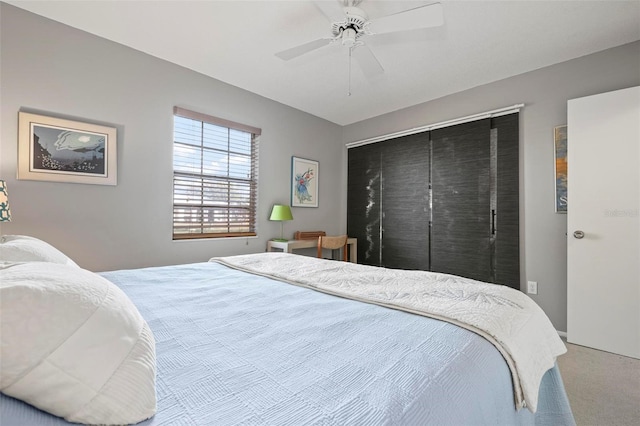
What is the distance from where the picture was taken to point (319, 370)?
74cm

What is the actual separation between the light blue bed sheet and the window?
6.77 feet

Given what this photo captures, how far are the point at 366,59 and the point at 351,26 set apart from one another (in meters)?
0.39

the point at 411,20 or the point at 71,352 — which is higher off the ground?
the point at 411,20

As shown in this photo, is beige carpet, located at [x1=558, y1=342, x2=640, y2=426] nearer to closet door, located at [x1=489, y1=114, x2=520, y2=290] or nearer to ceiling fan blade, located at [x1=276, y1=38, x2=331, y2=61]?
closet door, located at [x1=489, y1=114, x2=520, y2=290]

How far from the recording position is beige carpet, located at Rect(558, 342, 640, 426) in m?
1.64

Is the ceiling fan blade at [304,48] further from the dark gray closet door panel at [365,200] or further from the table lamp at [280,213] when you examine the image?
the dark gray closet door panel at [365,200]

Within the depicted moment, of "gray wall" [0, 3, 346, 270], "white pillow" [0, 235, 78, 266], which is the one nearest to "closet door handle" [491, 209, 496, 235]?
"gray wall" [0, 3, 346, 270]

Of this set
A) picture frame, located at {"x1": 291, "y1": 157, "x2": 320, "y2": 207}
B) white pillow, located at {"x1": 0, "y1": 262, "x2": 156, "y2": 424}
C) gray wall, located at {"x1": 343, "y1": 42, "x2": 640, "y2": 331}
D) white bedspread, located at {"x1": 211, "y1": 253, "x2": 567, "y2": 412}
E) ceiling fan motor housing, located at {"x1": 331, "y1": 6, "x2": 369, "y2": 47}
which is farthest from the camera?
picture frame, located at {"x1": 291, "y1": 157, "x2": 320, "y2": 207}

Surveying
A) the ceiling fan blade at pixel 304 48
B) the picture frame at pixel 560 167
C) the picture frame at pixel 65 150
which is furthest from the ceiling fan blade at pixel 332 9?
the picture frame at pixel 560 167

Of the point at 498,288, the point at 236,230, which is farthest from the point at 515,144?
the point at 236,230

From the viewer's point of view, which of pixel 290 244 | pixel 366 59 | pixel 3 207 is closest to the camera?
pixel 3 207

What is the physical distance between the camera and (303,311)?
1.18 meters

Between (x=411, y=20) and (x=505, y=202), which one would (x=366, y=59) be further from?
(x=505, y=202)

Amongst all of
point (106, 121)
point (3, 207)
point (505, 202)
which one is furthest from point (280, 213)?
point (505, 202)
